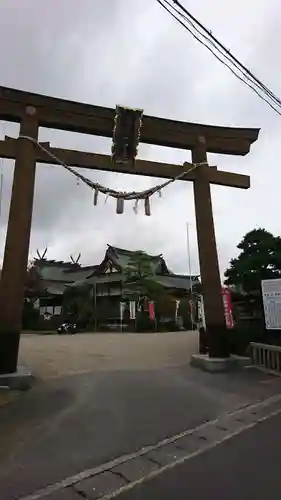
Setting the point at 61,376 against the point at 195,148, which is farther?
the point at 195,148

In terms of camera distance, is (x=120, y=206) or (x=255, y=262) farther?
(x=255, y=262)

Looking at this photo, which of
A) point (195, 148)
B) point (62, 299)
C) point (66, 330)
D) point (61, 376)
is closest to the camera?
point (61, 376)

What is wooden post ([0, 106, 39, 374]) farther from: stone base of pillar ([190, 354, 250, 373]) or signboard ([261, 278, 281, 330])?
signboard ([261, 278, 281, 330])

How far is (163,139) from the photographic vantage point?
1117 cm

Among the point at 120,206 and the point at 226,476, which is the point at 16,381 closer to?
the point at 120,206

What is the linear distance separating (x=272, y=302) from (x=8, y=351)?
23.1 ft

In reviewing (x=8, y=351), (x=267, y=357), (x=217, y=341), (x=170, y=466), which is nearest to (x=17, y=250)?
(x=8, y=351)

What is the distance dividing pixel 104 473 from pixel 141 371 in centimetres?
628

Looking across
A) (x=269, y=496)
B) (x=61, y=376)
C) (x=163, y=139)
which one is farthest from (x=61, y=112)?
(x=269, y=496)

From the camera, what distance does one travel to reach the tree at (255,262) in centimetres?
1562

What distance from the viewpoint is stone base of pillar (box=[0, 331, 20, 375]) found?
8.63m

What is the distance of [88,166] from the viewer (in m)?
10.3

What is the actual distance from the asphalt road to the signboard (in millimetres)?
6574

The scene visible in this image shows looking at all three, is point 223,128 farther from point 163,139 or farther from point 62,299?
point 62,299
